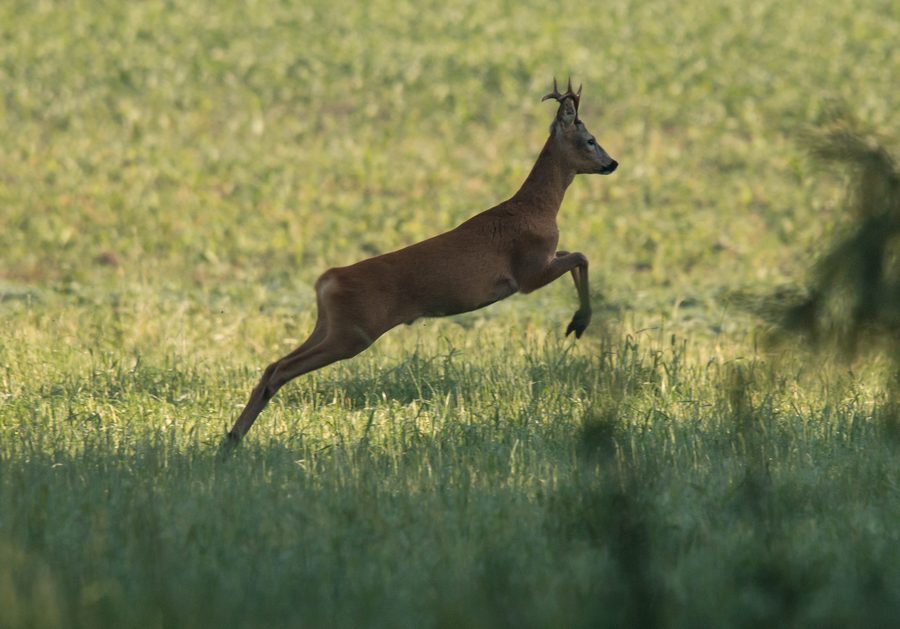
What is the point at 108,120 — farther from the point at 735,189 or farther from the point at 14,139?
the point at 735,189

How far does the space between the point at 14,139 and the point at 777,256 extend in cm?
1250

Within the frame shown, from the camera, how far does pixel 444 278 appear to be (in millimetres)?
7898

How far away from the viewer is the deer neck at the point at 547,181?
27.9 ft

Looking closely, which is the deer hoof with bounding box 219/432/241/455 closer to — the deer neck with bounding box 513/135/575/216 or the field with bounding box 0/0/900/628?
the field with bounding box 0/0/900/628

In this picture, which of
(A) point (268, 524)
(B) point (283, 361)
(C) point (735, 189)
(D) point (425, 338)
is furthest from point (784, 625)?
(C) point (735, 189)

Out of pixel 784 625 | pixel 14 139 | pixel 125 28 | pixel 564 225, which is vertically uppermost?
pixel 125 28

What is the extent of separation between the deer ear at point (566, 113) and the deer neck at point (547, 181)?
0.15 m

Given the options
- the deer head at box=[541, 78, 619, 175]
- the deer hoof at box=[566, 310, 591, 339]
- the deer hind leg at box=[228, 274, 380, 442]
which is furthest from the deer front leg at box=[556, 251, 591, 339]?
the deer hind leg at box=[228, 274, 380, 442]

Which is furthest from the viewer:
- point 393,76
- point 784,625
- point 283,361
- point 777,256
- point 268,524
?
point 393,76

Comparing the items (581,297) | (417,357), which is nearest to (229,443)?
(581,297)

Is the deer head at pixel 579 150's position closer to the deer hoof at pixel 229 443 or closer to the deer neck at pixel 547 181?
the deer neck at pixel 547 181

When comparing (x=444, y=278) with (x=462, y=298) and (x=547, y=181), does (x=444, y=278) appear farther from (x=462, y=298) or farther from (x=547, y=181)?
(x=547, y=181)

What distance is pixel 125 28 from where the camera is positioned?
1182 inches

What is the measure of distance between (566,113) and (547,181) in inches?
17.1
